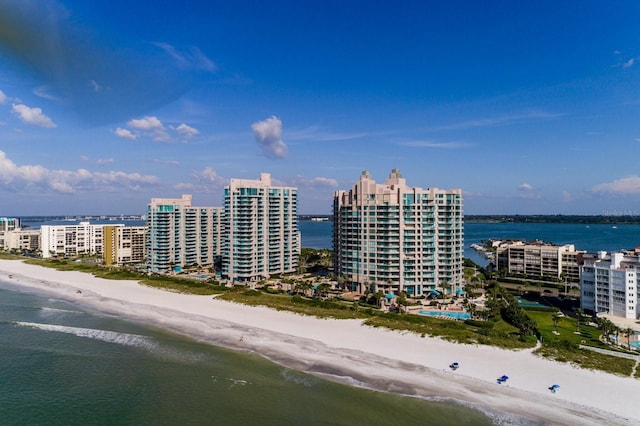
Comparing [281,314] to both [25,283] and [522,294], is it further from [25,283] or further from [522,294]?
[25,283]

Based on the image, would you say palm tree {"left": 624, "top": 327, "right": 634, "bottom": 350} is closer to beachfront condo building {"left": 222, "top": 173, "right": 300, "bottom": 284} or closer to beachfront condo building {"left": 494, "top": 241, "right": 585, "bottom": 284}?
beachfront condo building {"left": 494, "top": 241, "right": 585, "bottom": 284}

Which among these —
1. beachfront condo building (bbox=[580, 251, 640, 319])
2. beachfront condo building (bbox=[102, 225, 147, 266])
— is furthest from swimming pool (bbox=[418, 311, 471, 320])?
beachfront condo building (bbox=[102, 225, 147, 266])

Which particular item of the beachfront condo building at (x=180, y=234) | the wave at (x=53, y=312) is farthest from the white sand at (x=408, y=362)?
the beachfront condo building at (x=180, y=234)

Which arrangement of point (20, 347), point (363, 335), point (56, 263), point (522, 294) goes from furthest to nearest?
point (56, 263), point (522, 294), point (363, 335), point (20, 347)

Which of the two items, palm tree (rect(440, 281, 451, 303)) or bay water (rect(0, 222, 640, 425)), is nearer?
bay water (rect(0, 222, 640, 425))

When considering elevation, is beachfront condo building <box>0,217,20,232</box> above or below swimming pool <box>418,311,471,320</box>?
above

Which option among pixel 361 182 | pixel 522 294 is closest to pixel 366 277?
pixel 361 182

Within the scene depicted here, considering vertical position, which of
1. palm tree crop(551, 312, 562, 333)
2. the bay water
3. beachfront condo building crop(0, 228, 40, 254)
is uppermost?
beachfront condo building crop(0, 228, 40, 254)
